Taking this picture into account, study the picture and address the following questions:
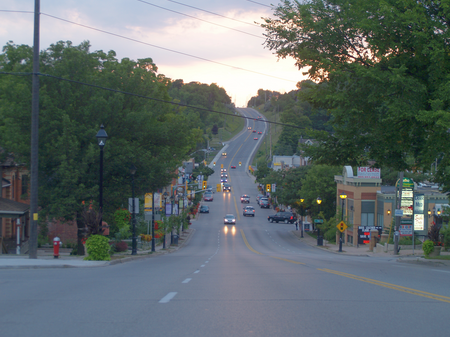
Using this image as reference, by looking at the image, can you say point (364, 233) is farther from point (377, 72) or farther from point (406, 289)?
point (406, 289)

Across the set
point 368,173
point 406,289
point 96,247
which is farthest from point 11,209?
point 368,173

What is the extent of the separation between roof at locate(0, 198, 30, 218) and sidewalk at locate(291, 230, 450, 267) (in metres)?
19.2

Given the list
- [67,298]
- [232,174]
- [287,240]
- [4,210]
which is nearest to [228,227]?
[287,240]

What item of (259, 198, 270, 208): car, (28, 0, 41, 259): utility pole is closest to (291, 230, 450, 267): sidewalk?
(28, 0, 41, 259): utility pole

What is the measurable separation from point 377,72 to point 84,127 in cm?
1507

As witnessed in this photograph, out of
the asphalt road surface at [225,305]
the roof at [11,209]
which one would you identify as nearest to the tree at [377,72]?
the asphalt road surface at [225,305]

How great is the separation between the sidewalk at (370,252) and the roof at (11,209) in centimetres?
1922

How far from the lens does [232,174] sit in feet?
441

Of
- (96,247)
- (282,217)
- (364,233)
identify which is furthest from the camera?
(282,217)

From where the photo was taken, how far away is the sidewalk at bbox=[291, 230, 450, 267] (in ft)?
65.5

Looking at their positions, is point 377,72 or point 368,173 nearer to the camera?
point 377,72

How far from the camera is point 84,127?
2314 centimetres

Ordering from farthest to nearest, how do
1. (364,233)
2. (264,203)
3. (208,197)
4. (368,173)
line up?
(208,197) → (264,203) → (364,233) → (368,173)

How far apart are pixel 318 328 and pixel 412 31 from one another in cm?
1112
